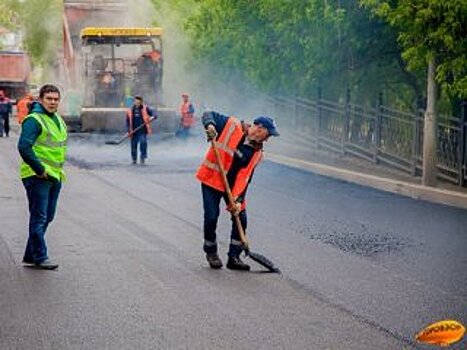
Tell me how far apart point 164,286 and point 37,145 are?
1836mm

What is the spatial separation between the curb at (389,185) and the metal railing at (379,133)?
952mm

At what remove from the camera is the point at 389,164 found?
23156 millimetres

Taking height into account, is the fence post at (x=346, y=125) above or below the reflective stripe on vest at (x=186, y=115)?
above

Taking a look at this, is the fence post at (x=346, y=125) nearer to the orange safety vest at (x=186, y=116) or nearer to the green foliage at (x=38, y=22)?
the orange safety vest at (x=186, y=116)

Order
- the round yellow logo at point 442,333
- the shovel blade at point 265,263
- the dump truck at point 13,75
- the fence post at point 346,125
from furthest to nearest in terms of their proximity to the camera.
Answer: the dump truck at point 13,75 < the fence post at point 346,125 < the shovel blade at point 265,263 < the round yellow logo at point 442,333

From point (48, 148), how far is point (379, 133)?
1405 cm

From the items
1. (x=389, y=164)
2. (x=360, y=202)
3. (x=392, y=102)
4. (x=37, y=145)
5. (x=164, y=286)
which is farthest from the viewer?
(x=392, y=102)

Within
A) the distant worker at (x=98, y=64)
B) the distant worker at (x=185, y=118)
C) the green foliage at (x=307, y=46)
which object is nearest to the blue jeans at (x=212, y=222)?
the green foliage at (x=307, y=46)

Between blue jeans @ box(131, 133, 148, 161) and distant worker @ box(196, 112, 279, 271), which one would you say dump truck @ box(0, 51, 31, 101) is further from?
distant worker @ box(196, 112, 279, 271)

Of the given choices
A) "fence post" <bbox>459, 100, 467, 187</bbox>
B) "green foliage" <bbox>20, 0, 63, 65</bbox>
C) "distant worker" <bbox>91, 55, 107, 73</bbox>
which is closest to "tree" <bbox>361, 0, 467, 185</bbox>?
"fence post" <bbox>459, 100, 467, 187</bbox>

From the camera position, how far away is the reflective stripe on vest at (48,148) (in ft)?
34.1

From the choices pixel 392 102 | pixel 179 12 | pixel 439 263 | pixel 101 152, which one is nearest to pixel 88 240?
pixel 439 263

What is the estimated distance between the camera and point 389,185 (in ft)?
64.1

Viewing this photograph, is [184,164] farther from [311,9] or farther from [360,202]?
[360,202]
